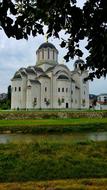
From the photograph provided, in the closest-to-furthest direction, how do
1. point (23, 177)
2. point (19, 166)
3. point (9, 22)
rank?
point (9, 22)
point (23, 177)
point (19, 166)

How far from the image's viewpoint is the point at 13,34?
188 inches

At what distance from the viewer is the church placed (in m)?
74.6

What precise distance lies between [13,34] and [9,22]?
24 centimetres

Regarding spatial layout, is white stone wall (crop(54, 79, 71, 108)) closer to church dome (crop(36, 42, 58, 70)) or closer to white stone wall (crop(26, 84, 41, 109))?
white stone wall (crop(26, 84, 41, 109))

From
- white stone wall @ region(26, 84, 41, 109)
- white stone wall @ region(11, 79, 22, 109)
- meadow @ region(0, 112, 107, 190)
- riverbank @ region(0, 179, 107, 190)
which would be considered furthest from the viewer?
white stone wall @ region(11, 79, 22, 109)

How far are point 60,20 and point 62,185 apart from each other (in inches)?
131

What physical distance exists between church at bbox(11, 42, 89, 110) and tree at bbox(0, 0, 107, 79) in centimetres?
6781

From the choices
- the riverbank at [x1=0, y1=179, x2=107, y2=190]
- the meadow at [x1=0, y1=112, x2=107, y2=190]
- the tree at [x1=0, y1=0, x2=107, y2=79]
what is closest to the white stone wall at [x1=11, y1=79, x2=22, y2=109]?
the meadow at [x1=0, y1=112, x2=107, y2=190]

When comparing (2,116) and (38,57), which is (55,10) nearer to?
(2,116)

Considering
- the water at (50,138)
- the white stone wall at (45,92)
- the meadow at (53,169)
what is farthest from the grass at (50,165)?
the white stone wall at (45,92)

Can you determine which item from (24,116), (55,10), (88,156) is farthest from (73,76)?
(55,10)

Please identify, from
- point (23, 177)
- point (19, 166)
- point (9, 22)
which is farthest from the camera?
point (19, 166)

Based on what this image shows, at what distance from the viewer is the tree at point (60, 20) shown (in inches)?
185

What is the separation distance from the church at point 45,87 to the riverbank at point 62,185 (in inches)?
2584
